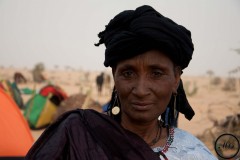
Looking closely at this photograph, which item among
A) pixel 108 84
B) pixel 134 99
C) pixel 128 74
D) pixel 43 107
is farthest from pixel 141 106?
pixel 108 84

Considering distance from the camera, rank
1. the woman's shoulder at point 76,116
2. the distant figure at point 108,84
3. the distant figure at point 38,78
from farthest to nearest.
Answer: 1. the distant figure at point 38,78
2. the distant figure at point 108,84
3. the woman's shoulder at point 76,116

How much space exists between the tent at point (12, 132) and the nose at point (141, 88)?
280cm

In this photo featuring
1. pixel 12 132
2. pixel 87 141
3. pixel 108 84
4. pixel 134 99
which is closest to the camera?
pixel 87 141

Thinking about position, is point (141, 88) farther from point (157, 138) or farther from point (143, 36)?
point (157, 138)

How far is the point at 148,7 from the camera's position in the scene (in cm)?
186

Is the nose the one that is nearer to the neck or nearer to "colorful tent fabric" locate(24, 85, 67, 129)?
the neck

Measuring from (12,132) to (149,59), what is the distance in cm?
310

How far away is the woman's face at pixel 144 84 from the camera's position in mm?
1794

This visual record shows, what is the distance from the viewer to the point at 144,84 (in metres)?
1.79

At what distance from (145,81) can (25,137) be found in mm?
3179

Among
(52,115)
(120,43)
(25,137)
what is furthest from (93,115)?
(52,115)

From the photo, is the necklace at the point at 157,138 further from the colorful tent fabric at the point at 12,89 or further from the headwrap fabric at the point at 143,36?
the colorful tent fabric at the point at 12,89

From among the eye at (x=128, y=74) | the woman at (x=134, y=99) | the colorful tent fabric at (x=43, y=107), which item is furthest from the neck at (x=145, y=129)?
the colorful tent fabric at (x=43, y=107)

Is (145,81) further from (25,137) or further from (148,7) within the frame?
(25,137)
